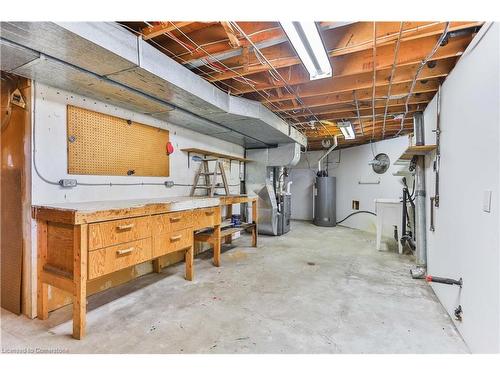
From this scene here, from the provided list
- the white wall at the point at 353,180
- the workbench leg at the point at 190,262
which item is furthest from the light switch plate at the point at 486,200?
the white wall at the point at 353,180

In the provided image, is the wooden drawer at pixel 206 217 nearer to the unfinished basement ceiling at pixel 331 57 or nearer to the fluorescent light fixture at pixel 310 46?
the unfinished basement ceiling at pixel 331 57

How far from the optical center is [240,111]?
320 cm

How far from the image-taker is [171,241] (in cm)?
247

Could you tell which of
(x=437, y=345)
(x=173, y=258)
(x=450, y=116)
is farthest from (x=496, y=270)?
(x=173, y=258)

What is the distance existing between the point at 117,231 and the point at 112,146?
1213 millimetres

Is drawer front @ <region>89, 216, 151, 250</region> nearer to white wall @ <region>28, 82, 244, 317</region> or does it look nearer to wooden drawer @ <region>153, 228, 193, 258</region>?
wooden drawer @ <region>153, 228, 193, 258</region>

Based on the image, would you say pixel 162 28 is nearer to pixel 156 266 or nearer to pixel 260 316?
pixel 260 316

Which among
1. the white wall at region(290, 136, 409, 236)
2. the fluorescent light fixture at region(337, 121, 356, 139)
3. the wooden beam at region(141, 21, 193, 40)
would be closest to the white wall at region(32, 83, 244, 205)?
the wooden beam at region(141, 21, 193, 40)

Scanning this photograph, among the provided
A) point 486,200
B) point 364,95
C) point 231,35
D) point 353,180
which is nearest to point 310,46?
point 231,35

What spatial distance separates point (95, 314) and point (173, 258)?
137 centimetres

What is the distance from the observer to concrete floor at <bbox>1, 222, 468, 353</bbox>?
1.67 m

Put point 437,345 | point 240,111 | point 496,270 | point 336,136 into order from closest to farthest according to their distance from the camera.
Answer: point 496,270
point 437,345
point 240,111
point 336,136

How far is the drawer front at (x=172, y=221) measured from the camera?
2.31 metres
